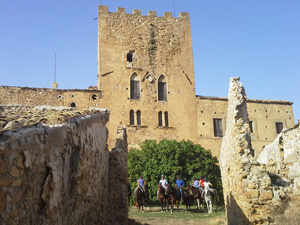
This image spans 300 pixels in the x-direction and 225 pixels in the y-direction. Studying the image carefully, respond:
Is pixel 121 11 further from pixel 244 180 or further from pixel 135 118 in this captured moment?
pixel 244 180

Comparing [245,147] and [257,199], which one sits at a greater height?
[245,147]

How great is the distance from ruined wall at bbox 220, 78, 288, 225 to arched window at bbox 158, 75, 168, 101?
16834mm

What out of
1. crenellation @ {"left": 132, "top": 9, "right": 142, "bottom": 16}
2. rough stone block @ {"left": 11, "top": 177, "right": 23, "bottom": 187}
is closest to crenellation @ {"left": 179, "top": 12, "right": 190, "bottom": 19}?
crenellation @ {"left": 132, "top": 9, "right": 142, "bottom": 16}

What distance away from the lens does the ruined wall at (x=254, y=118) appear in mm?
27984

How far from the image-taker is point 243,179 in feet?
29.3

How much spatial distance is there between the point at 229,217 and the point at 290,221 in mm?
3299

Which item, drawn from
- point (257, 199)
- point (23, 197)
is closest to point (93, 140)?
point (23, 197)

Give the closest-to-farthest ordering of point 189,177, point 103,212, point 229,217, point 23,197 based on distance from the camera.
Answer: point 23,197, point 103,212, point 229,217, point 189,177

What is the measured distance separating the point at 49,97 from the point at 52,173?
22322 mm

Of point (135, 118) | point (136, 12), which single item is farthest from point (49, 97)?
point (136, 12)

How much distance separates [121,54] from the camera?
2770 centimetres

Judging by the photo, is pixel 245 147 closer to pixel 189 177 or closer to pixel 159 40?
pixel 189 177

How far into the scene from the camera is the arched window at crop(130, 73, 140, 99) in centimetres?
2730

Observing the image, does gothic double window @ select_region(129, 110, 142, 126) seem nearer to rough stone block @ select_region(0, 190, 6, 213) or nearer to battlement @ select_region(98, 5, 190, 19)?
battlement @ select_region(98, 5, 190, 19)
